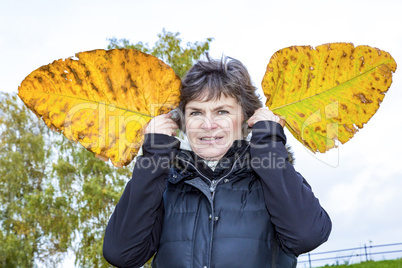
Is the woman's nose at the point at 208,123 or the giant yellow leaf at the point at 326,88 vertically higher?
the giant yellow leaf at the point at 326,88

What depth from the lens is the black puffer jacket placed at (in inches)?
91.7

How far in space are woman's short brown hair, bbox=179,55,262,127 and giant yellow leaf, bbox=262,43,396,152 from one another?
0.12 m

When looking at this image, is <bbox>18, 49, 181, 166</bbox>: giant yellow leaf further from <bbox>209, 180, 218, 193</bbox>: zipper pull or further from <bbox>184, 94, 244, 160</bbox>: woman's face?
<bbox>209, 180, 218, 193</bbox>: zipper pull

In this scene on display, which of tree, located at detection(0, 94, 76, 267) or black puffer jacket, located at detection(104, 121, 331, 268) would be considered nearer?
black puffer jacket, located at detection(104, 121, 331, 268)

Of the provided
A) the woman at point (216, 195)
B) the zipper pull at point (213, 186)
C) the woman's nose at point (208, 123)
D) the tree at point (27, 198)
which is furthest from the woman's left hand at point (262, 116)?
the tree at point (27, 198)

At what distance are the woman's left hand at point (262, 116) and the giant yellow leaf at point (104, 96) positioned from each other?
0.46m

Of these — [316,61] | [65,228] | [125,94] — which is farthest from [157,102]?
[65,228]

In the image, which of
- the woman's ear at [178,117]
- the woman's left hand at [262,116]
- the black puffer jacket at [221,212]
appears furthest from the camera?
the woman's ear at [178,117]

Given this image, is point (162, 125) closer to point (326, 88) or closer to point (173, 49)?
point (326, 88)

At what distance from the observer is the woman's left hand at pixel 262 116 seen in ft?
8.52

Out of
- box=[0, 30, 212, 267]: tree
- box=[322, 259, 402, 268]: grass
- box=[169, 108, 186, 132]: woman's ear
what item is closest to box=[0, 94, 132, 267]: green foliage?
box=[0, 30, 212, 267]: tree

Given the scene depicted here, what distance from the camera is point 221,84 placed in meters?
2.64

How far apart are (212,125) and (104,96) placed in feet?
2.15

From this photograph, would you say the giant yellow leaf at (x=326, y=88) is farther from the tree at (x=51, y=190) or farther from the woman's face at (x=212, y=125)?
the tree at (x=51, y=190)
